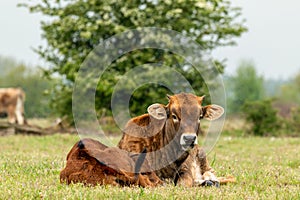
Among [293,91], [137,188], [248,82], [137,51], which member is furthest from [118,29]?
[293,91]

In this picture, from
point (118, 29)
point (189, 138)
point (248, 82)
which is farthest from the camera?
point (248, 82)

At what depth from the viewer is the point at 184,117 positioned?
7.32m

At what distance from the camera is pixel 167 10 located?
22.4 meters

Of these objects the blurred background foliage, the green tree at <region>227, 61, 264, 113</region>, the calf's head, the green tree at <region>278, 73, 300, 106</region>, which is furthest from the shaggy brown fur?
the green tree at <region>278, 73, 300, 106</region>

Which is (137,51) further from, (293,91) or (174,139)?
(293,91)

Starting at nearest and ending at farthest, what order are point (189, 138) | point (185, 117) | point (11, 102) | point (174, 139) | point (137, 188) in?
point (137, 188) → point (189, 138) → point (185, 117) → point (174, 139) → point (11, 102)

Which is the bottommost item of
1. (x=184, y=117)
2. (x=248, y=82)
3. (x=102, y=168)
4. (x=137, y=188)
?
(x=137, y=188)

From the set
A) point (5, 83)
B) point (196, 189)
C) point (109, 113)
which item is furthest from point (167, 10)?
point (5, 83)

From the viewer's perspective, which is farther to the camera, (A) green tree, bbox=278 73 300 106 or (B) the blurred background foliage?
(A) green tree, bbox=278 73 300 106

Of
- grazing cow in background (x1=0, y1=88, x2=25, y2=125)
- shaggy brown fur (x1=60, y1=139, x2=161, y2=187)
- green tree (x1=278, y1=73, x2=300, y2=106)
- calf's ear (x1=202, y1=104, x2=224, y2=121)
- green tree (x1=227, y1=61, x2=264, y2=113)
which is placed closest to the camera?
shaggy brown fur (x1=60, y1=139, x2=161, y2=187)

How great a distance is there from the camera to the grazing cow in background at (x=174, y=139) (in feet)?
24.1

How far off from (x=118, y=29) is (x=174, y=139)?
14689 millimetres

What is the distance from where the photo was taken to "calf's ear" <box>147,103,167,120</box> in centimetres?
755

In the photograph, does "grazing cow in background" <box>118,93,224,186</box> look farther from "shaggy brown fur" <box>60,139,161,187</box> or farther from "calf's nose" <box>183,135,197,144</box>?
"shaggy brown fur" <box>60,139,161,187</box>
